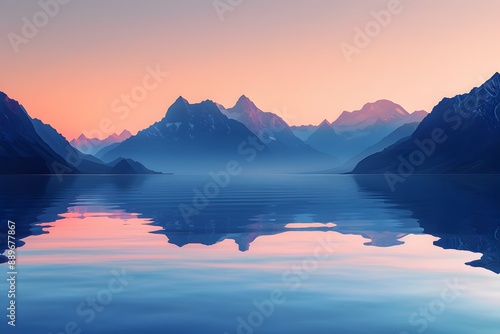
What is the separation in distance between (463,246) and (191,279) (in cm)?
1802

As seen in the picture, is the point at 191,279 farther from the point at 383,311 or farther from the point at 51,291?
the point at 383,311

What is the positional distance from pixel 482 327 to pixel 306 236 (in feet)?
77.4

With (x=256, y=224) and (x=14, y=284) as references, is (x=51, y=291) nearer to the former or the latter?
(x=14, y=284)

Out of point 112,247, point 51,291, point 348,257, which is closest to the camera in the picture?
point 51,291

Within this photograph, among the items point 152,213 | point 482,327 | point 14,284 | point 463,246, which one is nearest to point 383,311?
point 482,327

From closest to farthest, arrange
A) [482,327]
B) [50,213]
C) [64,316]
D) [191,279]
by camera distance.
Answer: [482,327], [64,316], [191,279], [50,213]

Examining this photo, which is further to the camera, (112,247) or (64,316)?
(112,247)

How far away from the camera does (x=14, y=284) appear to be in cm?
2366

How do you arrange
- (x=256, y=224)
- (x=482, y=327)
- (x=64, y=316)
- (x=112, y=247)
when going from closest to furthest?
(x=482, y=327)
(x=64, y=316)
(x=112, y=247)
(x=256, y=224)

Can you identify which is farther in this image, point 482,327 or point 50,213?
point 50,213

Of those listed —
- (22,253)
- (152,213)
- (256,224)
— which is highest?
(152,213)

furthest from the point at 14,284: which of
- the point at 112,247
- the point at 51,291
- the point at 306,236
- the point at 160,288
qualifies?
the point at 306,236

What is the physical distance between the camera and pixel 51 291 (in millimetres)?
22812

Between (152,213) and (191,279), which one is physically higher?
(152,213)
